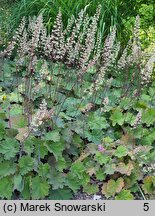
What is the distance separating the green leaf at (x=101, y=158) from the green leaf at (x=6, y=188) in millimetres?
802

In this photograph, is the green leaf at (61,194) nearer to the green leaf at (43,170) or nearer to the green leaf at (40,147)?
the green leaf at (43,170)

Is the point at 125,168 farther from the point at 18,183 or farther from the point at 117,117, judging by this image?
the point at 18,183

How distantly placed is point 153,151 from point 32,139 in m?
1.23

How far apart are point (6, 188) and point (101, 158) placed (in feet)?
2.91

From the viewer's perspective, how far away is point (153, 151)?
4.48 metres

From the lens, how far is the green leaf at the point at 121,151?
13.7 ft

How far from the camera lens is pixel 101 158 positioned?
414cm

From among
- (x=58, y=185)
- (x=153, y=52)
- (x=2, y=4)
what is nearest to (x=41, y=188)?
(x=58, y=185)

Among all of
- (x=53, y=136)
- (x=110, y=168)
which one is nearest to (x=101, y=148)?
(x=110, y=168)

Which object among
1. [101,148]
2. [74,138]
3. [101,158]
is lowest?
[101,158]

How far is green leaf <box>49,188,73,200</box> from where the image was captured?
397 cm

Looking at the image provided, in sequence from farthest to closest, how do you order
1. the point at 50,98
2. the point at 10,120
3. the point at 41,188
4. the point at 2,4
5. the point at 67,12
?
the point at 2,4
the point at 67,12
the point at 50,98
the point at 10,120
the point at 41,188

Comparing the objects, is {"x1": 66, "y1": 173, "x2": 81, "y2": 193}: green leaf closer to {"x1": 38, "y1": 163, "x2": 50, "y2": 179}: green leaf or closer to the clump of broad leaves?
the clump of broad leaves

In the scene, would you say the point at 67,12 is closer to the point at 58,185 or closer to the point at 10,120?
the point at 10,120
